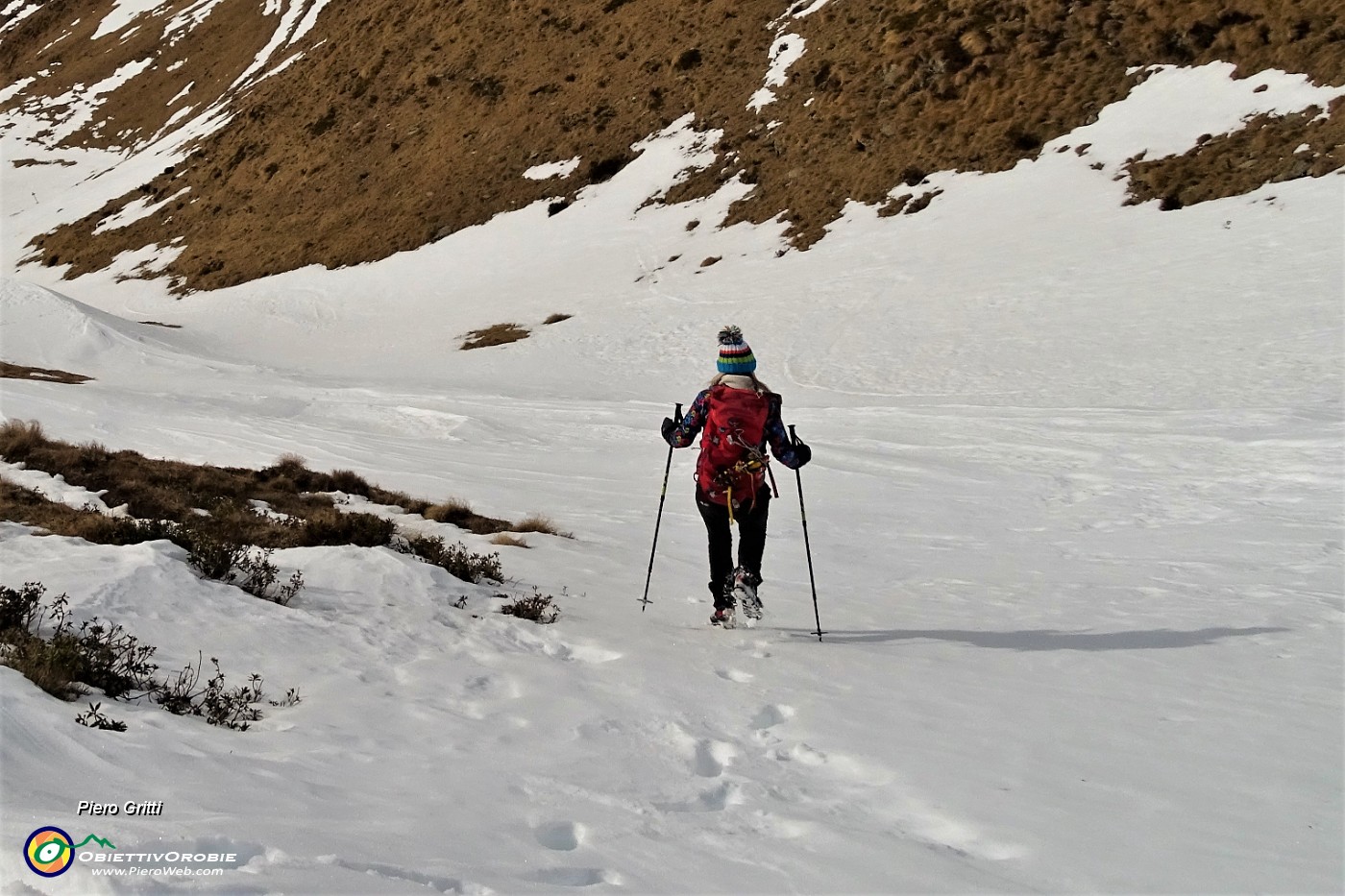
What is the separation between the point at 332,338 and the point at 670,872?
36824 millimetres

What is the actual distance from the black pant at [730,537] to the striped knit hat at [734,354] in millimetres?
870

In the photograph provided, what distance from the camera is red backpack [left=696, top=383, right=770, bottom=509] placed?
21.0ft

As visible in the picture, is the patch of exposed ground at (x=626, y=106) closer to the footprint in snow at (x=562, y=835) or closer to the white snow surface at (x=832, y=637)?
the white snow surface at (x=832, y=637)

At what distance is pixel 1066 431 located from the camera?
13.7 meters

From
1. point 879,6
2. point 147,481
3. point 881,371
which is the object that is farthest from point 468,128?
point 147,481

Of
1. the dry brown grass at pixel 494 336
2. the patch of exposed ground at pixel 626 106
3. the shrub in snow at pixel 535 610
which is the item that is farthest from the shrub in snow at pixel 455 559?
the patch of exposed ground at pixel 626 106

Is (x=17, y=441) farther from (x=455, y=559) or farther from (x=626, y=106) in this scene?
(x=626, y=106)

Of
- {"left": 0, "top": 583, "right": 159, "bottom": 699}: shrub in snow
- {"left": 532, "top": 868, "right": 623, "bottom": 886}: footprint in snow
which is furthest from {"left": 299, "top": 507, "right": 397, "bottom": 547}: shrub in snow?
{"left": 532, "top": 868, "right": 623, "bottom": 886}: footprint in snow

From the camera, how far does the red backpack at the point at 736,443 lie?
6.39 m

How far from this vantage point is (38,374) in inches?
963

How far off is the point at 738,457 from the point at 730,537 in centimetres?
62

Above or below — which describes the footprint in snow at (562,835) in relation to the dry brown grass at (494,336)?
below

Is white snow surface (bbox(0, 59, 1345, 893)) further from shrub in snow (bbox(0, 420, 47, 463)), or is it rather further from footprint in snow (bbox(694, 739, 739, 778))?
shrub in snow (bbox(0, 420, 47, 463))

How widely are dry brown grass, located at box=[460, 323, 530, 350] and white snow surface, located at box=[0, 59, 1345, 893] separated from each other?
804 cm
